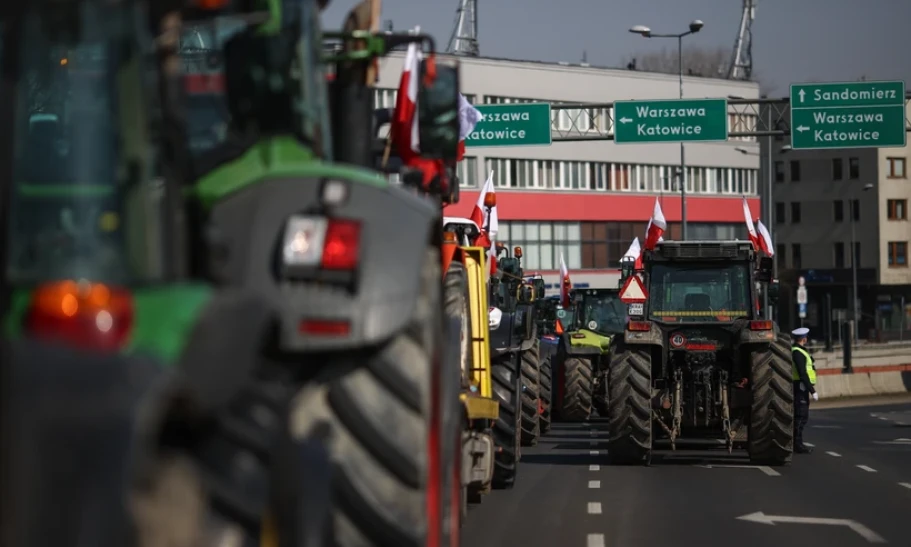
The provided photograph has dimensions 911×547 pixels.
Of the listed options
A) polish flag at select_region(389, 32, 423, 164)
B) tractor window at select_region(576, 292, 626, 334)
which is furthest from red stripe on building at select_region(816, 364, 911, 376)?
polish flag at select_region(389, 32, 423, 164)

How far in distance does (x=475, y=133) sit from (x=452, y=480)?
1120 inches

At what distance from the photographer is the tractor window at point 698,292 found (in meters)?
20.2

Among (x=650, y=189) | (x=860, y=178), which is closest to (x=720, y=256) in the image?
(x=650, y=189)

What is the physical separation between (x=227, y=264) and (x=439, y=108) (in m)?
2.37

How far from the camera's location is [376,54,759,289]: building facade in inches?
2960

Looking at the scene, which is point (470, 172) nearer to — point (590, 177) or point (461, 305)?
point (590, 177)

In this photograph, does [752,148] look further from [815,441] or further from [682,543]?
[682,543]

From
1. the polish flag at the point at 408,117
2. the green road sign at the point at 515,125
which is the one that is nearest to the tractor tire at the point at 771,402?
the polish flag at the point at 408,117

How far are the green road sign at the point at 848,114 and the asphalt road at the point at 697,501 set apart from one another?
12.6 meters

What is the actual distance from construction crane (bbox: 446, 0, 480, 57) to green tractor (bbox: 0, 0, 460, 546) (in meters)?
68.1

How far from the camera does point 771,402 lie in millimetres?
18562

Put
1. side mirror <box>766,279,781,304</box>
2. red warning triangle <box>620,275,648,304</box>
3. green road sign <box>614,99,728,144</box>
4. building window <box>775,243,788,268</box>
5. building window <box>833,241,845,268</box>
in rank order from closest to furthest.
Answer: side mirror <box>766,279,781,304</box> < red warning triangle <box>620,275,648,304</box> < green road sign <box>614,99,728,144</box> < building window <box>833,241,845,268</box> < building window <box>775,243,788,268</box>

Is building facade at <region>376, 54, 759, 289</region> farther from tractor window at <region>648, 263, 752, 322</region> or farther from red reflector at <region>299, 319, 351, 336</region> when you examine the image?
red reflector at <region>299, 319, 351, 336</region>

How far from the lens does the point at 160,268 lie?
4359mm
